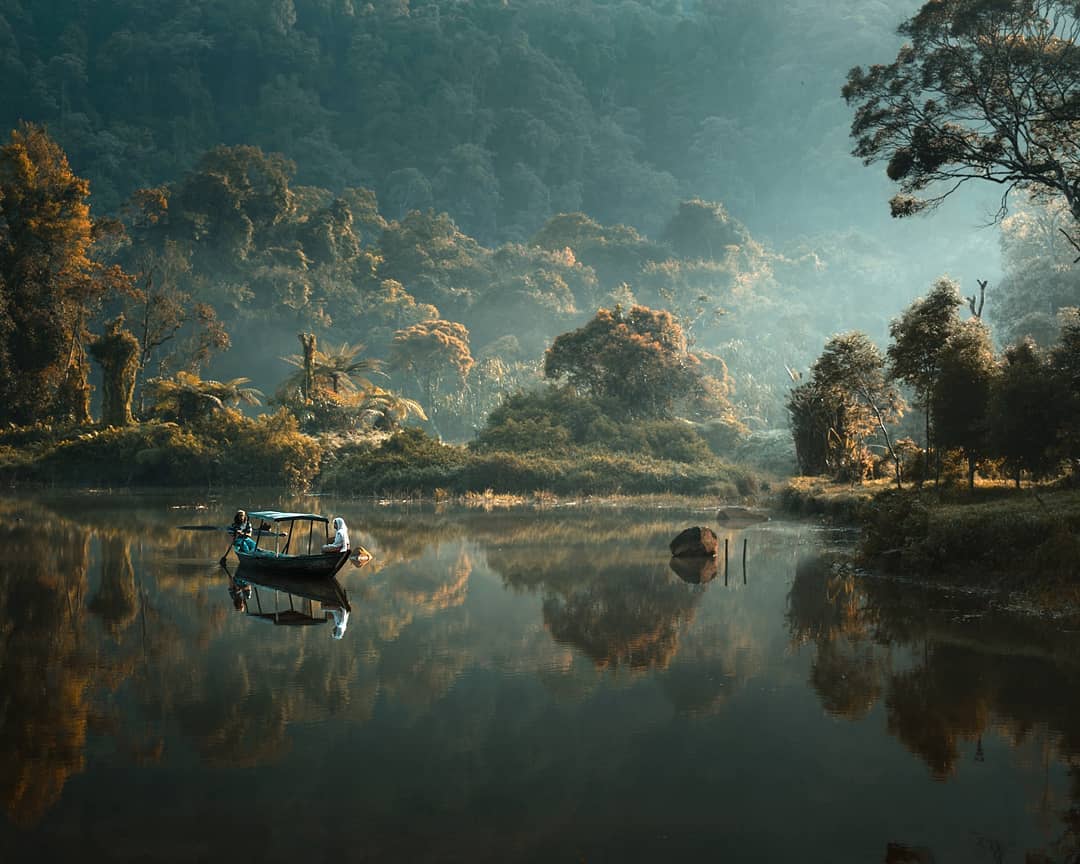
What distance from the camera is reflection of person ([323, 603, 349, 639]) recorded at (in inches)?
621

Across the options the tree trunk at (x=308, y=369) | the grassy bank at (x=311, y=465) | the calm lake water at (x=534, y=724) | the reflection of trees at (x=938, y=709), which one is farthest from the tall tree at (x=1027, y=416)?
the tree trunk at (x=308, y=369)

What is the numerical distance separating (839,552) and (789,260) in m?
100

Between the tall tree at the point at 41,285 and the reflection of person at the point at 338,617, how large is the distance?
3796cm

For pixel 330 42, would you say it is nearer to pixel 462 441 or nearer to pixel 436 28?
pixel 436 28

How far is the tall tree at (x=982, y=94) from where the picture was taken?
22609mm

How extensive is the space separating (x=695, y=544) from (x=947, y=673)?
12.4 metres

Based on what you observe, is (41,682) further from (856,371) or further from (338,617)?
(856,371)

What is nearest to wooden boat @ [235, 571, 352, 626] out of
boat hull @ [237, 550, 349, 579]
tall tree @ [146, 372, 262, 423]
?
boat hull @ [237, 550, 349, 579]

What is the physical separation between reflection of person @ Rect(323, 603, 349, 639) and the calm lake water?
24cm

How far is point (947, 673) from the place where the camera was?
1303 cm

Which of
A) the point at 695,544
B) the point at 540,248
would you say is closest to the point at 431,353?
the point at 540,248

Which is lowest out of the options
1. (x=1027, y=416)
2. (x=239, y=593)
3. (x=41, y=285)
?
(x=239, y=593)

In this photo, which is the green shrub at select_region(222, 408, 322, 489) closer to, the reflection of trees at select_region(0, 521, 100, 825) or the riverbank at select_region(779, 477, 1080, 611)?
the reflection of trees at select_region(0, 521, 100, 825)

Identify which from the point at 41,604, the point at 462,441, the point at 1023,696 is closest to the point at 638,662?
the point at 1023,696
